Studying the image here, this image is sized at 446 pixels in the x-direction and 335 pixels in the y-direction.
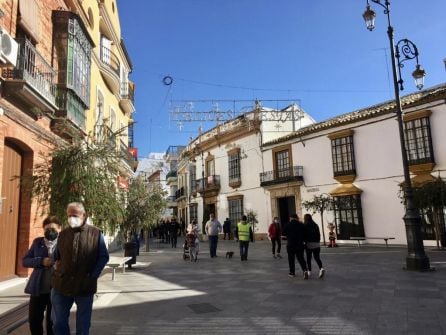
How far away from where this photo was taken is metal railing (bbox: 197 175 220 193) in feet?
105

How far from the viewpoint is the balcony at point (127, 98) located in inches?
768

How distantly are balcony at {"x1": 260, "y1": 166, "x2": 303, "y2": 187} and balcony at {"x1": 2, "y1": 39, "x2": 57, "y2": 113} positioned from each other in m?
16.8

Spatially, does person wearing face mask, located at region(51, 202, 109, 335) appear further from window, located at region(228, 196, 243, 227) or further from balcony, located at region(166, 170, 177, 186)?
balcony, located at region(166, 170, 177, 186)

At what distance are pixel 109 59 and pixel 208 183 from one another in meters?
17.5

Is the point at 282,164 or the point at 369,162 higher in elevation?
the point at 282,164

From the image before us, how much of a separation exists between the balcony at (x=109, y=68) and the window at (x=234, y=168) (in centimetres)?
1374

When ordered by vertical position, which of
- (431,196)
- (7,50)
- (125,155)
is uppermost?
(7,50)

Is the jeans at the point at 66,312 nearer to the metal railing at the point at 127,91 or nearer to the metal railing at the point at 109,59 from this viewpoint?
the metal railing at the point at 109,59

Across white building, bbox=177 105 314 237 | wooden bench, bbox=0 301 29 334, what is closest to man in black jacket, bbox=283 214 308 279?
wooden bench, bbox=0 301 29 334

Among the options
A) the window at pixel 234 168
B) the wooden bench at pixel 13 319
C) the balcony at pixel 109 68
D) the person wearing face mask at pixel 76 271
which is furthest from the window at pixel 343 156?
the person wearing face mask at pixel 76 271

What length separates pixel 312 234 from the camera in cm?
946

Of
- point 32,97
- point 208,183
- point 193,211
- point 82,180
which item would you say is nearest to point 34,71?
point 32,97

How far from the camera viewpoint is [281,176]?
25688 millimetres

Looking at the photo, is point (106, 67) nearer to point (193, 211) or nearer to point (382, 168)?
point (382, 168)
